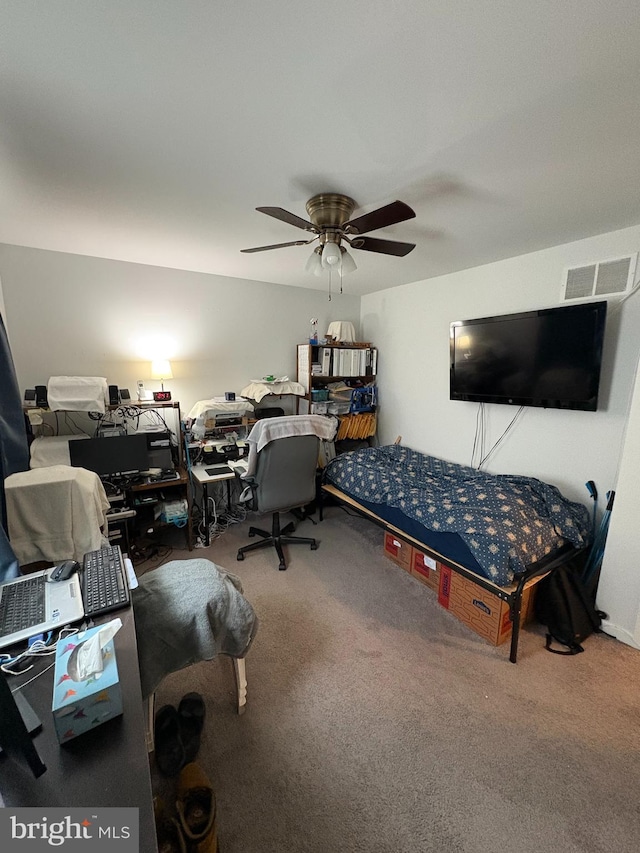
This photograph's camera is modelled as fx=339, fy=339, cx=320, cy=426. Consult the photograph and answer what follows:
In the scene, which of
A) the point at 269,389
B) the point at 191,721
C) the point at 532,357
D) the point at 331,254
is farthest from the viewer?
the point at 269,389

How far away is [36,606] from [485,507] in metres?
2.23

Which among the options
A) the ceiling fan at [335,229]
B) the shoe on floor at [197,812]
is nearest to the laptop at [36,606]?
the shoe on floor at [197,812]

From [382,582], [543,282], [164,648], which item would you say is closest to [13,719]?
[164,648]

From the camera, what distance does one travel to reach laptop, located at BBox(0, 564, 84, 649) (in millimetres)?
969

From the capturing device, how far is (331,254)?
1.73m

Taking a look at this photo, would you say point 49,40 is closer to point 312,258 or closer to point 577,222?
point 312,258

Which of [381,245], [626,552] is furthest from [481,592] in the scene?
[381,245]

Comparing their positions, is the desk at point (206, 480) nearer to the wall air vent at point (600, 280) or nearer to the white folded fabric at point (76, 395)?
the white folded fabric at point (76, 395)

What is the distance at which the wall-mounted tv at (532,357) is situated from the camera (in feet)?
7.25

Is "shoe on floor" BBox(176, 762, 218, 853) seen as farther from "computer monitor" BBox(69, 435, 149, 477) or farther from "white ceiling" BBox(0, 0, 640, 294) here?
"white ceiling" BBox(0, 0, 640, 294)

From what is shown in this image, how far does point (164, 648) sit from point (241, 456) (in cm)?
203

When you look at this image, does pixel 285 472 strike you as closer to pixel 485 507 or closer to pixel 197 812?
pixel 485 507

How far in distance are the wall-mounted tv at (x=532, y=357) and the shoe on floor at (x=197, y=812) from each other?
2.75 metres

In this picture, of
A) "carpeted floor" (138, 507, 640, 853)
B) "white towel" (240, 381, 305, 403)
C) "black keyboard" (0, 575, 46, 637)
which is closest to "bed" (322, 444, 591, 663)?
"carpeted floor" (138, 507, 640, 853)
